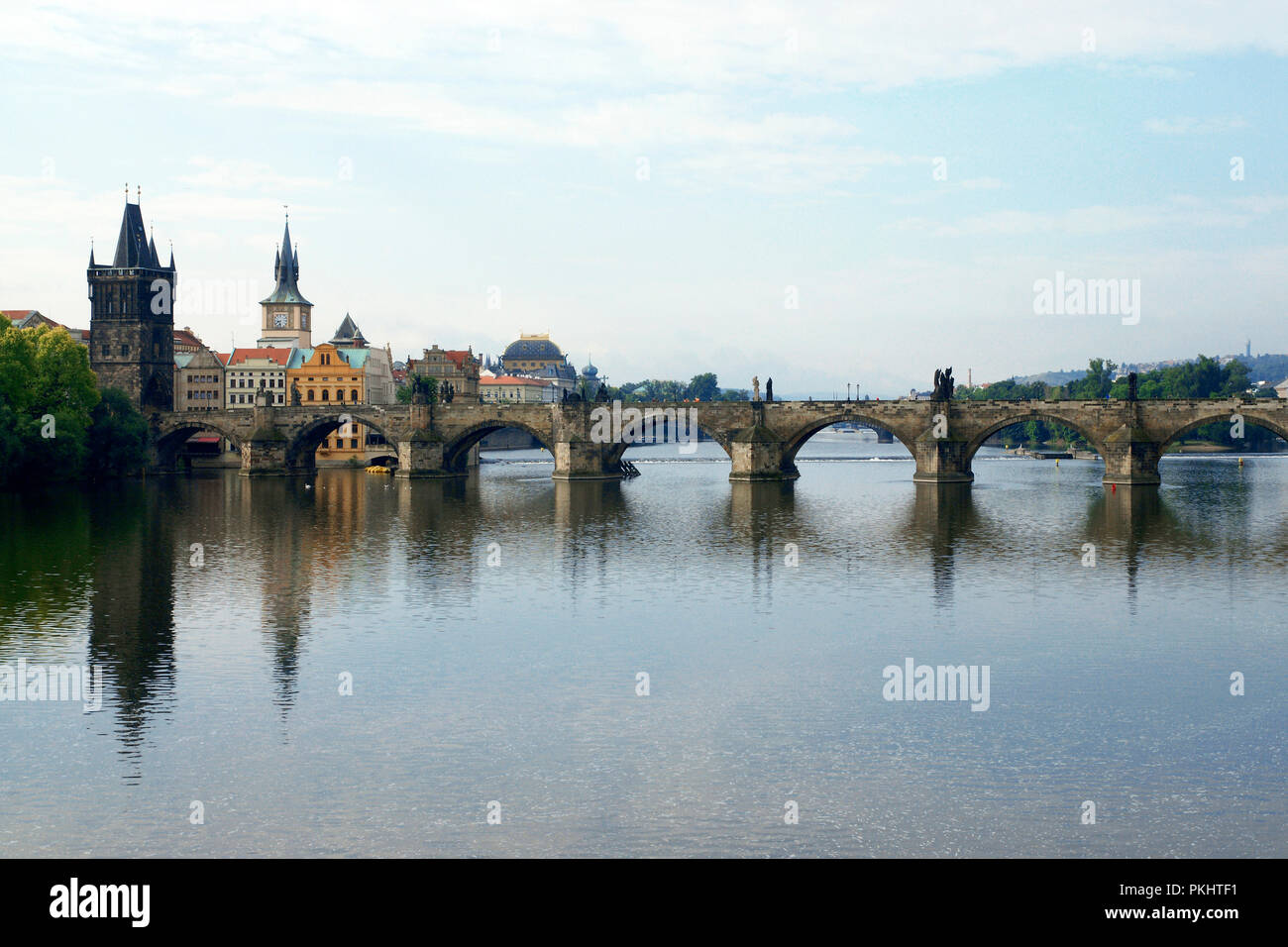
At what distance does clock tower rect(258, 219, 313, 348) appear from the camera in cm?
16338

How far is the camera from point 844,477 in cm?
11619

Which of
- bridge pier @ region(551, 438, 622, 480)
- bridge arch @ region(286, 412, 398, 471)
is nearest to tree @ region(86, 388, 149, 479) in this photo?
bridge arch @ region(286, 412, 398, 471)

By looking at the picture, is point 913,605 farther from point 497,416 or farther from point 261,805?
point 497,416

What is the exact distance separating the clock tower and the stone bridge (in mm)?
45987

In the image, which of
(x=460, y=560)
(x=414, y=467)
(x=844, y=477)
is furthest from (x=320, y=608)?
(x=844, y=477)

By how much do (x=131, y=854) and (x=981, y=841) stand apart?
12.2 metres

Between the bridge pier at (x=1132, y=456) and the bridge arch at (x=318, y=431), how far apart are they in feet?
194

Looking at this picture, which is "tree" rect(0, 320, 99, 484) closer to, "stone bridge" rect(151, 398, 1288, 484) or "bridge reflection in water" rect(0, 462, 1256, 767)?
"bridge reflection in water" rect(0, 462, 1256, 767)

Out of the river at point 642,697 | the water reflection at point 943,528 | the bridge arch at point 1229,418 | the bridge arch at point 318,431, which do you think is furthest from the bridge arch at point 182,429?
the bridge arch at point 1229,418

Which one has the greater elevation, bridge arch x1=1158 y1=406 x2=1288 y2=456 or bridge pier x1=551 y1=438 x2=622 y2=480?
bridge arch x1=1158 y1=406 x2=1288 y2=456

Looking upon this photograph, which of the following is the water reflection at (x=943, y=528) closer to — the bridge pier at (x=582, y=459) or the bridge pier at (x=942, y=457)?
the bridge pier at (x=942, y=457)

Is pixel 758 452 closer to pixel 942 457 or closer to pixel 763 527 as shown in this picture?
pixel 942 457

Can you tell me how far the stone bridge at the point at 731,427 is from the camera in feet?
297
